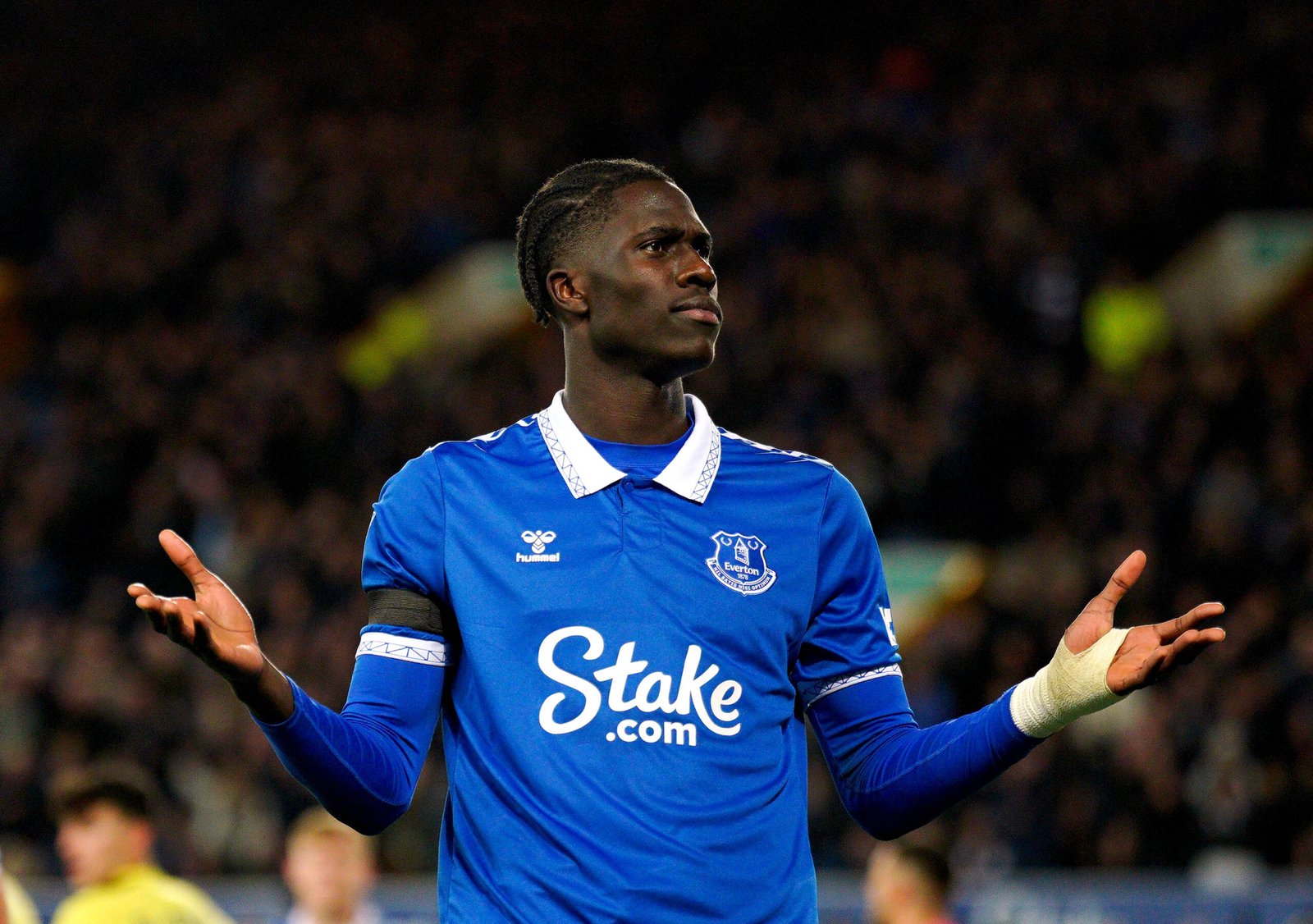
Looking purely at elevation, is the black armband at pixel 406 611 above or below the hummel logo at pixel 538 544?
below

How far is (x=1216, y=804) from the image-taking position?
368 inches

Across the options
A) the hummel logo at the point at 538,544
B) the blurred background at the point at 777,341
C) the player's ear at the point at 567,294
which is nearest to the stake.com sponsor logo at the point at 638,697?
the hummel logo at the point at 538,544

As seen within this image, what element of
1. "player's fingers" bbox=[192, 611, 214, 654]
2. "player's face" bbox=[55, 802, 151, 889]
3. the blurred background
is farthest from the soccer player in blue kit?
the blurred background

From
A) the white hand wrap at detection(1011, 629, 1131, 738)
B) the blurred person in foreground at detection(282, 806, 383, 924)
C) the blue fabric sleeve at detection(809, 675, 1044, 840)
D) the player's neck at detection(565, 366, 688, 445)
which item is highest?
the player's neck at detection(565, 366, 688, 445)

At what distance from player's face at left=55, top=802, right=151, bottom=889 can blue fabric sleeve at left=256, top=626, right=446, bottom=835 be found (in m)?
3.82

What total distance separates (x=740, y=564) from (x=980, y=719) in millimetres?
463

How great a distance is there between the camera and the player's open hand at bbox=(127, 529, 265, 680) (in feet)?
7.86

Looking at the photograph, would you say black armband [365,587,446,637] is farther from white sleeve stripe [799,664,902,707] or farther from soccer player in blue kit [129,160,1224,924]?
white sleeve stripe [799,664,902,707]

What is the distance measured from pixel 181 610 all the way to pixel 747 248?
11772 mm

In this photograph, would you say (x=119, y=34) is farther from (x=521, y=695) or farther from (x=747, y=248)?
(x=521, y=695)

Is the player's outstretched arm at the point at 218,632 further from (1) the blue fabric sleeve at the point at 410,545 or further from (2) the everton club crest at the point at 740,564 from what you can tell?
(2) the everton club crest at the point at 740,564

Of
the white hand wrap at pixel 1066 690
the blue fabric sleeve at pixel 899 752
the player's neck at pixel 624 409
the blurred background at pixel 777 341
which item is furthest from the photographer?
the blurred background at pixel 777 341

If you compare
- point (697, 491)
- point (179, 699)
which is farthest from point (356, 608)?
point (697, 491)

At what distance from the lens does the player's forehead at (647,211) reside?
3.05 meters
